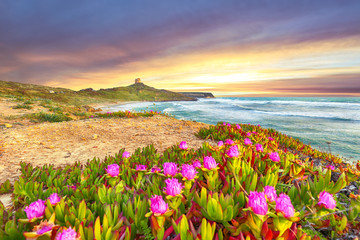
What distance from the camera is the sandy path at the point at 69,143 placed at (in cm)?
384

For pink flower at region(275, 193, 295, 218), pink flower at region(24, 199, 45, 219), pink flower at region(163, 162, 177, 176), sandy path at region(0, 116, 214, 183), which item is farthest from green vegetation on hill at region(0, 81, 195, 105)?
pink flower at region(275, 193, 295, 218)

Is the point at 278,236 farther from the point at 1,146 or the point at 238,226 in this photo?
the point at 1,146

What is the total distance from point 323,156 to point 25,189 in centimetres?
678

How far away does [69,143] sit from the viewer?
16.5 ft

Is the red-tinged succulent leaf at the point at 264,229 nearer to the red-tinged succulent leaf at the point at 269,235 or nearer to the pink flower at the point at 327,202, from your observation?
the red-tinged succulent leaf at the point at 269,235

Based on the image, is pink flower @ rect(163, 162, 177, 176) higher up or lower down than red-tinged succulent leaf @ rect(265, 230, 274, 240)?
higher up

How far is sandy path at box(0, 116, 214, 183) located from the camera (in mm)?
3838

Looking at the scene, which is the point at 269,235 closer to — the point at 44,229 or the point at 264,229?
the point at 264,229

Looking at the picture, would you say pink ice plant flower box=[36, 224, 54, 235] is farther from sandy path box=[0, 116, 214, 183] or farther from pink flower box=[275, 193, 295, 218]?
sandy path box=[0, 116, 214, 183]

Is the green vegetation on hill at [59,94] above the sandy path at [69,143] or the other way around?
above

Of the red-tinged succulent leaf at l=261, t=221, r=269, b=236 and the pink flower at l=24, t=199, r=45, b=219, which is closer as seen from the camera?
the red-tinged succulent leaf at l=261, t=221, r=269, b=236

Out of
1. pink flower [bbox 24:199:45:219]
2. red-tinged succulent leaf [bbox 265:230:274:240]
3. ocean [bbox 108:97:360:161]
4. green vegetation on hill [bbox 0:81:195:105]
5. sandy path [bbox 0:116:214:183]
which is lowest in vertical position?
ocean [bbox 108:97:360:161]

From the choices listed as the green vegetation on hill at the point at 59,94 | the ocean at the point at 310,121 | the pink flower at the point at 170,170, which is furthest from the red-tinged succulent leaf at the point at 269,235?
the green vegetation on hill at the point at 59,94

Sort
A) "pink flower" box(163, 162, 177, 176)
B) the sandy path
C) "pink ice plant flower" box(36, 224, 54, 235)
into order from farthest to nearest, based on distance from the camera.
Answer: the sandy path, "pink flower" box(163, 162, 177, 176), "pink ice plant flower" box(36, 224, 54, 235)
